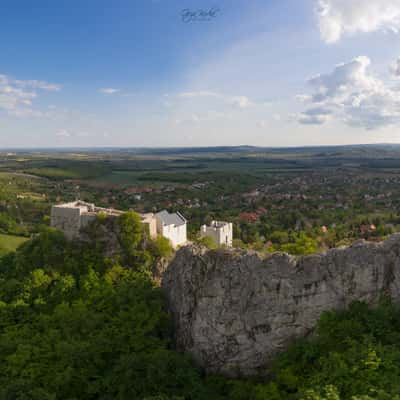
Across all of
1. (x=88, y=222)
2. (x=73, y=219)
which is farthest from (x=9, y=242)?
(x=88, y=222)

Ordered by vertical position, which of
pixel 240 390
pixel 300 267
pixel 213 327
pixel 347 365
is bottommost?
pixel 240 390

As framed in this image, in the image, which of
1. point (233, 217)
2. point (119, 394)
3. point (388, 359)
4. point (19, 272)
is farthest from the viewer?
point (233, 217)

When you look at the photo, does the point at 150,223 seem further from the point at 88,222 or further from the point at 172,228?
the point at 88,222

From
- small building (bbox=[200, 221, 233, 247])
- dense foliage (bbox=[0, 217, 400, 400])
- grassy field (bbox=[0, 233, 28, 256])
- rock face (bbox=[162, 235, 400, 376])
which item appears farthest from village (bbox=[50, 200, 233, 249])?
grassy field (bbox=[0, 233, 28, 256])

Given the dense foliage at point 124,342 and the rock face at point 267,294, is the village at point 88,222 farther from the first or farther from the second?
the rock face at point 267,294

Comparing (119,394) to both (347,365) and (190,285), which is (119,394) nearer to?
(190,285)

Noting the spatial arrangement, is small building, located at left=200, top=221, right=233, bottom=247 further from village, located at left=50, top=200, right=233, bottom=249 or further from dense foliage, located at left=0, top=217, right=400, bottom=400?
dense foliage, located at left=0, top=217, right=400, bottom=400

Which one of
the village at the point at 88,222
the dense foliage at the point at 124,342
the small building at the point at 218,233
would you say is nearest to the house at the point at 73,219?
the village at the point at 88,222

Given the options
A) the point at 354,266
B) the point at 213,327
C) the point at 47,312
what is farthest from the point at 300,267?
the point at 47,312
